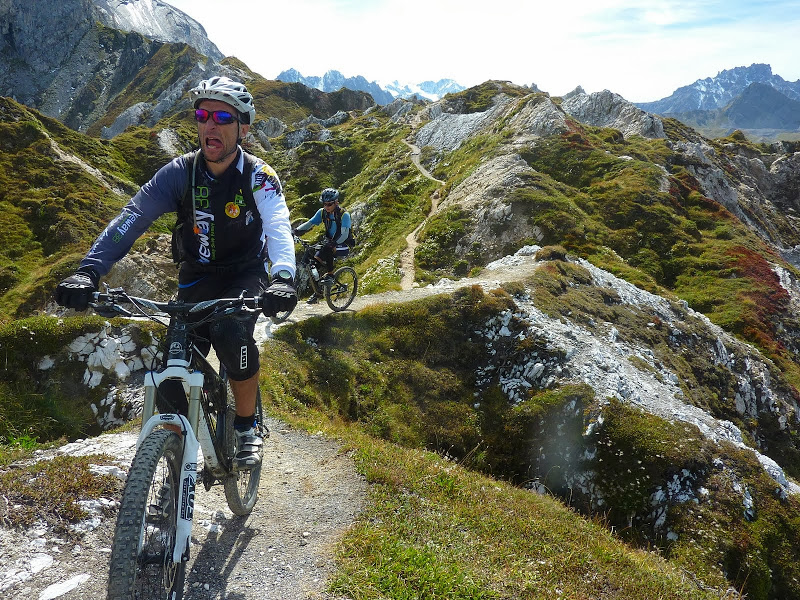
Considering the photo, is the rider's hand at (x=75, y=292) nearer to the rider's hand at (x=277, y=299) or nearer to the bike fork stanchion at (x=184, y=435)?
the bike fork stanchion at (x=184, y=435)

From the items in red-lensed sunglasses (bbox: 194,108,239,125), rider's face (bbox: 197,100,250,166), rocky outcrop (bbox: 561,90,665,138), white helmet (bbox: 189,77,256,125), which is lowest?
rider's face (bbox: 197,100,250,166)

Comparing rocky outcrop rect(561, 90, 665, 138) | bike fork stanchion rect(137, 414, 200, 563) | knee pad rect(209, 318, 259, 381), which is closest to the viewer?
bike fork stanchion rect(137, 414, 200, 563)

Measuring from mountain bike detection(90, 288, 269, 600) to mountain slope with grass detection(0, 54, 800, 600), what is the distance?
2553 millimetres

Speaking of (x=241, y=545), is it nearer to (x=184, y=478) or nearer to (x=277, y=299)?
(x=184, y=478)

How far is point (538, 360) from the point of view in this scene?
19.5 meters

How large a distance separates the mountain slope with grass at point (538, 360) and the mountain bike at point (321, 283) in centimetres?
96

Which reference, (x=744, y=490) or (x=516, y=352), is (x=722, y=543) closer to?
(x=744, y=490)

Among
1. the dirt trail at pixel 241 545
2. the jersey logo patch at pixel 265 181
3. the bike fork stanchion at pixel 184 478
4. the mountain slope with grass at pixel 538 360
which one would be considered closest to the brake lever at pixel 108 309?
the bike fork stanchion at pixel 184 478

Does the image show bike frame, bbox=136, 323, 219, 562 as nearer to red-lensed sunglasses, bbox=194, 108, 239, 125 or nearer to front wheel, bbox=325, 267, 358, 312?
red-lensed sunglasses, bbox=194, 108, 239, 125

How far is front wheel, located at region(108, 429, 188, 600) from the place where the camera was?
358 centimetres

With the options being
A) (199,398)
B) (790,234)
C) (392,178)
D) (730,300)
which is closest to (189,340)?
(199,398)

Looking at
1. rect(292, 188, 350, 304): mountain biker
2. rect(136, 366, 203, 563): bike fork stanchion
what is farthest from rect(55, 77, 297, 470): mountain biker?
rect(292, 188, 350, 304): mountain biker

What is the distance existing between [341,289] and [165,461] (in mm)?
16242

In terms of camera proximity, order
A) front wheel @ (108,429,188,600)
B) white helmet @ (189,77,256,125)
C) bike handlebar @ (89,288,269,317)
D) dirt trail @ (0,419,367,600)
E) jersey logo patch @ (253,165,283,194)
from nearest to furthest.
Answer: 1. front wheel @ (108,429,188,600)
2. bike handlebar @ (89,288,269,317)
3. dirt trail @ (0,419,367,600)
4. white helmet @ (189,77,256,125)
5. jersey logo patch @ (253,165,283,194)
